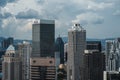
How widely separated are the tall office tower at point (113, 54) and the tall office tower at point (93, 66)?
2522 mm

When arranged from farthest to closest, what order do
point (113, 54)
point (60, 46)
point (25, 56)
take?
1. point (60, 46)
2. point (113, 54)
3. point (25, 56)

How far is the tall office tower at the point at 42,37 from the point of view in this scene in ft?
154

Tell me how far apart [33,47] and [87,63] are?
25.2ft

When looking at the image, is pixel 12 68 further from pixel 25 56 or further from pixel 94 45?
pixel 94 45

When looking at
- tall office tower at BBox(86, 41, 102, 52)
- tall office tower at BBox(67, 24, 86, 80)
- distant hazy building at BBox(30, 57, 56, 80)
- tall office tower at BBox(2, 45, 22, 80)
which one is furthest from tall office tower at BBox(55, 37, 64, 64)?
distant hazy building at BBox(30, 57, 56, 80)

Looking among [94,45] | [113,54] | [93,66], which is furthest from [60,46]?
[93,66]

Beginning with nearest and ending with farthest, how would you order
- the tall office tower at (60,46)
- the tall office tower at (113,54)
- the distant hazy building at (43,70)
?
the distant hazy building at (43,70) → the tall office tower at (113,54) → the tall office tower at (60,46)

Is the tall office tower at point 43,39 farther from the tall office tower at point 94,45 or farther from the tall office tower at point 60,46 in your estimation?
the tall office tower at point 60,46

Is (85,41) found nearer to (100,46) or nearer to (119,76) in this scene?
(100,46)

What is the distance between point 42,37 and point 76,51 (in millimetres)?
4279

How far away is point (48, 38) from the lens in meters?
48.2

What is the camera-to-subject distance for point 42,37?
156 ft

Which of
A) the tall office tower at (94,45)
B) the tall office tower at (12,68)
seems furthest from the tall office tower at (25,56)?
the tall office tower at (94,45)

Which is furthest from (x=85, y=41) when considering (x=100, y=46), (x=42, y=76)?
(x=42, y=76)
